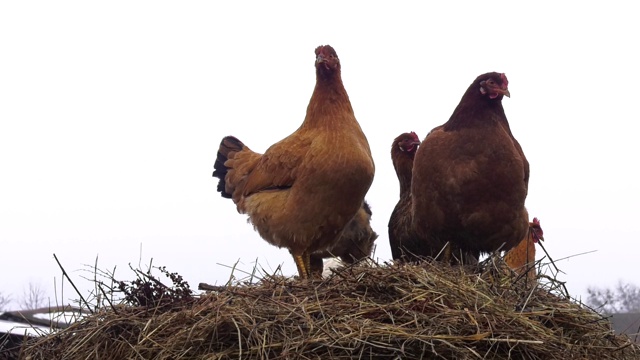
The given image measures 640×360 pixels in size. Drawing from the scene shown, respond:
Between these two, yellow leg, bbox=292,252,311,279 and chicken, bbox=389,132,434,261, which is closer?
yellow leg, bbox=292,252,311,279

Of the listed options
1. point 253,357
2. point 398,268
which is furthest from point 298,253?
point 253,357

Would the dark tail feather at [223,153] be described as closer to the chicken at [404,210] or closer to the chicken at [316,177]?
the chicken at [316,177]

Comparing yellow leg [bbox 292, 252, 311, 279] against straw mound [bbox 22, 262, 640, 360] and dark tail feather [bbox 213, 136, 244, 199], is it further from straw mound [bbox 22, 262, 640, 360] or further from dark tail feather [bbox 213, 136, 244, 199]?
straw mound [bbox 22, 262, 640, 360]

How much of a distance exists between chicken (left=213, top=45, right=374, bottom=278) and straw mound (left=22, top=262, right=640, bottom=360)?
1.27 metres

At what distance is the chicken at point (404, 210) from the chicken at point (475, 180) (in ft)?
1.13

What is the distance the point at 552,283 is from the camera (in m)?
3.14

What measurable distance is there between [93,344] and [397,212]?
2.98m

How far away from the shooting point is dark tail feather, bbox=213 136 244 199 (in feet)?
18.9

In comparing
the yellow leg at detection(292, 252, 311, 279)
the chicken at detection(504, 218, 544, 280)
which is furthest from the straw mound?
the chicken at detection(504, 218, 544, 280)

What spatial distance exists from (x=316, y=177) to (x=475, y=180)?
0.96 metres

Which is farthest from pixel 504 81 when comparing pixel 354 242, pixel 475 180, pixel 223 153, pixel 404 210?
pixel 223 153

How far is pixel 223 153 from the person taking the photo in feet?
19.1

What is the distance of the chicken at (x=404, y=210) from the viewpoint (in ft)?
16.3

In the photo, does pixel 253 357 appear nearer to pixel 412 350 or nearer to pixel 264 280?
pixel 412 350
